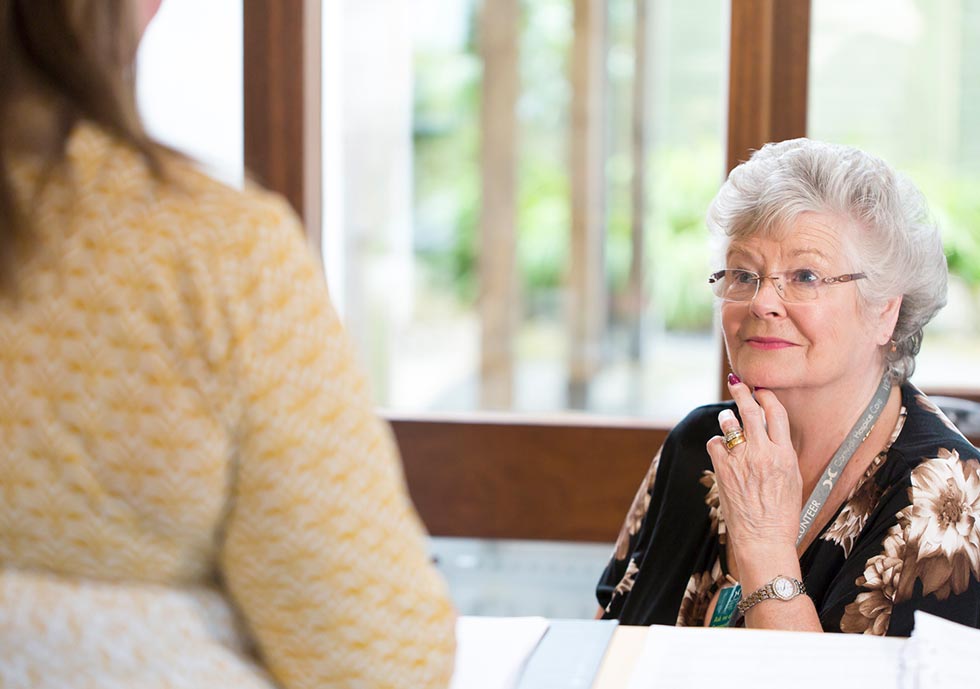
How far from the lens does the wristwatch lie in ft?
4.72

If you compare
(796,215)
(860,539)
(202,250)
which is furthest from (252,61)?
(202,250)

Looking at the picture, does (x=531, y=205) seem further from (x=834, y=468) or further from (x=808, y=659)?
(x=808, y=659)

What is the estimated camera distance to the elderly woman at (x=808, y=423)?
148 centimetres

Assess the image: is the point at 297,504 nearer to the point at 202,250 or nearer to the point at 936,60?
the point at 202,250

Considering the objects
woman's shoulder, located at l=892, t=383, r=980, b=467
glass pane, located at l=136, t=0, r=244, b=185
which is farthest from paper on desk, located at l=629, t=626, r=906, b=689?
glass pane, located at l=136, t=0, r=244, b=185

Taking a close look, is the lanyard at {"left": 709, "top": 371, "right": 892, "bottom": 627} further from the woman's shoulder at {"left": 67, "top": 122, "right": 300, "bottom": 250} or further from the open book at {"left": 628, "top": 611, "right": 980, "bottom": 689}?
the woman's shoulder at {"left": 67, "top": 122, "right": 300, "bottom": 250}

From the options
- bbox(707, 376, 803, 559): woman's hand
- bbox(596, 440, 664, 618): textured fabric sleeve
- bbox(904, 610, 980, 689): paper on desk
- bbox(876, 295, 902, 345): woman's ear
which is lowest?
bbox(596, 440, 664, 618): textured fabric sleeve

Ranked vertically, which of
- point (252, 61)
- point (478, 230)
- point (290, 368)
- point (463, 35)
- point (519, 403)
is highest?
point (463, 35)

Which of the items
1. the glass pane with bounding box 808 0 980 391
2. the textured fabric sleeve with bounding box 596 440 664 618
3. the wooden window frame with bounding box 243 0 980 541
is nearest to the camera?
the textured fabric sleeve with bounding box 596 440 664 618

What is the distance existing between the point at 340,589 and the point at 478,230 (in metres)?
6.53

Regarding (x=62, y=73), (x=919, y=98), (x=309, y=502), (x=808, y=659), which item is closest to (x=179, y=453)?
(x=309, y=502)

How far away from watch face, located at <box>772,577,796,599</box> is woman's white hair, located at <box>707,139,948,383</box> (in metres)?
0.44

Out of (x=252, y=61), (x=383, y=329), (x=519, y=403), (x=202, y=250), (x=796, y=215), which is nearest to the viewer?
(x=202, y=250)

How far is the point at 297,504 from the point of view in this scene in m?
0.71
